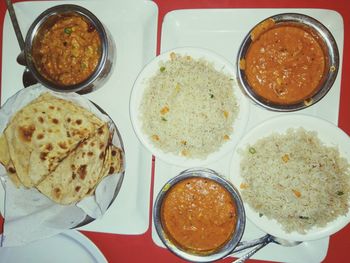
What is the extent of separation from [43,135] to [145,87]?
79cm

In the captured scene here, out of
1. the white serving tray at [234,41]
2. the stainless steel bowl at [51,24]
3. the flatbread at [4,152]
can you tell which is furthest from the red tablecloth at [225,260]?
the flatbread at [4,152]

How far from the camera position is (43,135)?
2.53m

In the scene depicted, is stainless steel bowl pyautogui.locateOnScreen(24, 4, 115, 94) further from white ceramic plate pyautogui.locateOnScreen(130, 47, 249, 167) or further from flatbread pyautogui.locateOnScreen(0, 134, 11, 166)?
flatbread pyautogui.locateOnScreen(0, 134, 11, 166)

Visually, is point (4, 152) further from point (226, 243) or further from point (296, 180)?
point (296, 180)

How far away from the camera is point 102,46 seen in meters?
2.56

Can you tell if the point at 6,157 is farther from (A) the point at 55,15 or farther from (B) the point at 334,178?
(B) the point at 334,178

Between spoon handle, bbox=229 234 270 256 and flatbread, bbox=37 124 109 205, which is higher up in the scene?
flatbread, bbox=37 124 109 205

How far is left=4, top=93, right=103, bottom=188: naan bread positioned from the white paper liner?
14 centimetres

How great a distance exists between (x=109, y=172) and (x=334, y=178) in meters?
1.59

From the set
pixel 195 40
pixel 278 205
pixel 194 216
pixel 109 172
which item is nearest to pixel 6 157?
pixel 109 172

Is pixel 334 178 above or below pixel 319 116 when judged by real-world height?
below

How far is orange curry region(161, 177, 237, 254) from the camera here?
2.56 metres

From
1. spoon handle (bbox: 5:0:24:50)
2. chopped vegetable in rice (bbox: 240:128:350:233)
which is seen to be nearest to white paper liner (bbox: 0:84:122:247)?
spoon handle (bbox: 5:0:24:50)

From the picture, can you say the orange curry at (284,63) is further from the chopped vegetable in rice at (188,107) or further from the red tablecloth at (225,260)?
the red tablecloth at (225,260)
